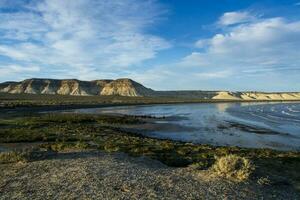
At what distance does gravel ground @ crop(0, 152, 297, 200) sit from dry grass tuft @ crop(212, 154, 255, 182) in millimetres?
380

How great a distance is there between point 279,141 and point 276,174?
1907 cm

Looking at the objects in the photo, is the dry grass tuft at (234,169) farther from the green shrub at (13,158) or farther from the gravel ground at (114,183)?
the green shrub at (13,158)

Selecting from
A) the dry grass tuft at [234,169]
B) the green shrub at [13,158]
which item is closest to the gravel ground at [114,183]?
the dry grass tuft at [234,169]

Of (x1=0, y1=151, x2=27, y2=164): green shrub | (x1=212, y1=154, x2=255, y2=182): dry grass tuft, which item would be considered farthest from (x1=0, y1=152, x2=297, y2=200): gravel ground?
(x1=0, y1=151, x2=27, y2=164): green shrub

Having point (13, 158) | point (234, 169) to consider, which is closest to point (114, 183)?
point (234, 169)

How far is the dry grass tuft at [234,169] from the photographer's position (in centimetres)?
1241

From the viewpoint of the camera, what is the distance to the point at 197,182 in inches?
471

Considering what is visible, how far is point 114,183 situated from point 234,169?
13.2ft

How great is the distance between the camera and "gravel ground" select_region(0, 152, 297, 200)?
34.9ft

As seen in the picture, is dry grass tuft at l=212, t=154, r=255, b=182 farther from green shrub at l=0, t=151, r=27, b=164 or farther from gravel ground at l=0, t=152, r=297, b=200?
green shrub at l=0, t=151, r=27, b=164

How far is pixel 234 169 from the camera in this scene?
12.8 meters

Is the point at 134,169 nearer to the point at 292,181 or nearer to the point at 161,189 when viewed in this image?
the point at 161,189

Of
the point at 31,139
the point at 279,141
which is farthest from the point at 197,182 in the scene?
the point at 279,141

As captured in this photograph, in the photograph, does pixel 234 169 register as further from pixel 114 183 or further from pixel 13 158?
pixel 13 158
